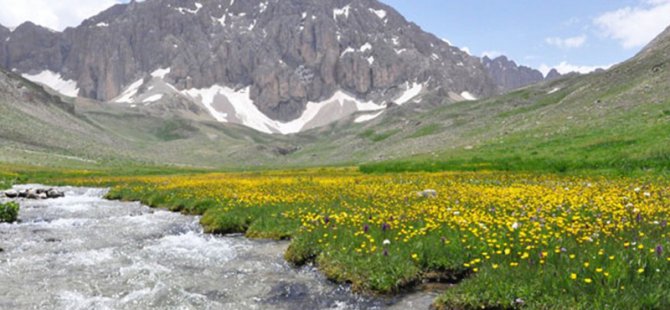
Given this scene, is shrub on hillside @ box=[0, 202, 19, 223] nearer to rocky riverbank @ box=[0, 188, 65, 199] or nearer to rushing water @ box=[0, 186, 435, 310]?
rushing water @ box=[0, 186, 435, 310]

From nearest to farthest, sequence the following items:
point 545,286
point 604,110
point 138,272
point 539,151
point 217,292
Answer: point 545,286 < point 217,292 < point 138,272 < point 539,151 < point 604,110

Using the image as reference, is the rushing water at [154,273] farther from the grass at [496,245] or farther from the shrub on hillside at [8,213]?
the shrub on hillside at [8,213]

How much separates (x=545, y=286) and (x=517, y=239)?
2977 mm

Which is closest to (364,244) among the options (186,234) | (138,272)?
(138,272)

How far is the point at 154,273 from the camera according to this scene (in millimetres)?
13484

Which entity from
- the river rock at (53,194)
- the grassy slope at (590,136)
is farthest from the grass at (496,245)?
the river rock at (53,194)

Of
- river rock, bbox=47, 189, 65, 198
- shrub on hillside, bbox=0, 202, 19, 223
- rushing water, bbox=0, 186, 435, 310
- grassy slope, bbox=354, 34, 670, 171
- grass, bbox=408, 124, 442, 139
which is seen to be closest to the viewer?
rushing water, bbox=0, 186, 435, 310

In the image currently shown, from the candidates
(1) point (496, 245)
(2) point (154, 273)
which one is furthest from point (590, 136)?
(2) point (154, 273)

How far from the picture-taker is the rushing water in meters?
11.0

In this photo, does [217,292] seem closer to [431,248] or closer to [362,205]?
[431,248]

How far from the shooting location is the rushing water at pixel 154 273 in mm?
11019

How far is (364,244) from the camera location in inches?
502

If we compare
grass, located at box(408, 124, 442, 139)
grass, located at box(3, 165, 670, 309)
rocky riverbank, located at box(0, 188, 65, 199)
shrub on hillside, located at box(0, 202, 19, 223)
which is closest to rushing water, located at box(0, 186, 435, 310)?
grass, located at box(3, 165, 670, 309)

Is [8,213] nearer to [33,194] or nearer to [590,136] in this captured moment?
[33,194]
